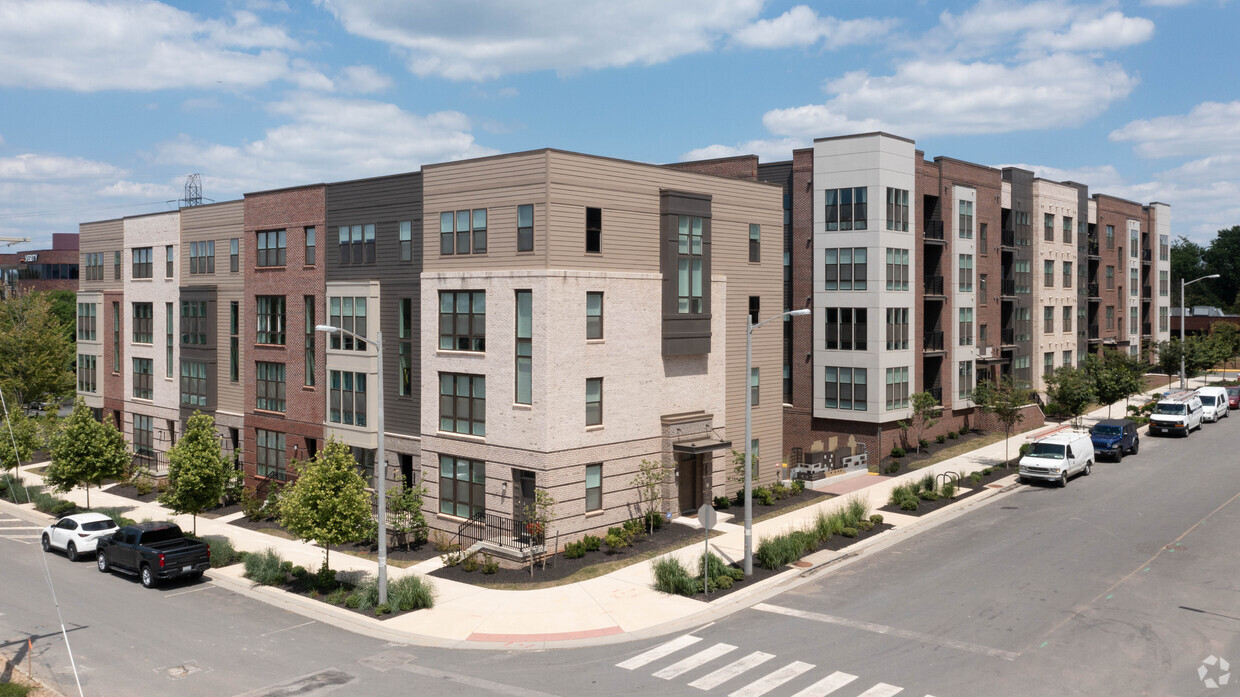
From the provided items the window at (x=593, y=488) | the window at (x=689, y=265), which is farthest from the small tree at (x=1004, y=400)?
the window at (x=593, y=488)

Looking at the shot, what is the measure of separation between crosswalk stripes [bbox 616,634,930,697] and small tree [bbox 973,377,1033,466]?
27.3 metres

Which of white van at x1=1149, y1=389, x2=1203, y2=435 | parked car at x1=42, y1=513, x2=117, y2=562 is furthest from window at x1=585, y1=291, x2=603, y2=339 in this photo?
white van at x1=1149, y1=389, x2=1203, y2=435

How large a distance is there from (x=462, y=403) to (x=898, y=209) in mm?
26459

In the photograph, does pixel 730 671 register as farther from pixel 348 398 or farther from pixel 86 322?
pixel 86 322

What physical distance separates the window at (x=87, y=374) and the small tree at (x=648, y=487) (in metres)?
36.7

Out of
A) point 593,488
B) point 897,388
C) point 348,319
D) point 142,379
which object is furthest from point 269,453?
point 897,388

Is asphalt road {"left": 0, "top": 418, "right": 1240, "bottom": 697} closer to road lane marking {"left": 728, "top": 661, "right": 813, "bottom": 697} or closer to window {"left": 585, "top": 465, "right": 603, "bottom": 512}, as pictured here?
road lane marking {"left": 728, "top": 661, "right": 813, "bottom": 697}

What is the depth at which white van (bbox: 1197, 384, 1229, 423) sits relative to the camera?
57162mm

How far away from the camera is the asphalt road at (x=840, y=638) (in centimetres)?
1897

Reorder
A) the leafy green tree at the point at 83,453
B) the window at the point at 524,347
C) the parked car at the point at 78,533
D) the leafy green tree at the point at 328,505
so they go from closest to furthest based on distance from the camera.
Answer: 1. the leafy green tree at the point at 328,505
2. the window at the point at 524,347
3. the parked car at the point at 78,533
4. the leafy green tree at the point at 83,453

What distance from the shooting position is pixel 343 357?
36.9 meters

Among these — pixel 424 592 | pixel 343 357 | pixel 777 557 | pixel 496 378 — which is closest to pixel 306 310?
pixel 343 357

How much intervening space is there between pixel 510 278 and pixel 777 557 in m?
12.7

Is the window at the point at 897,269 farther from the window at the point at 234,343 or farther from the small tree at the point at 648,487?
the window at the point at 234,343
